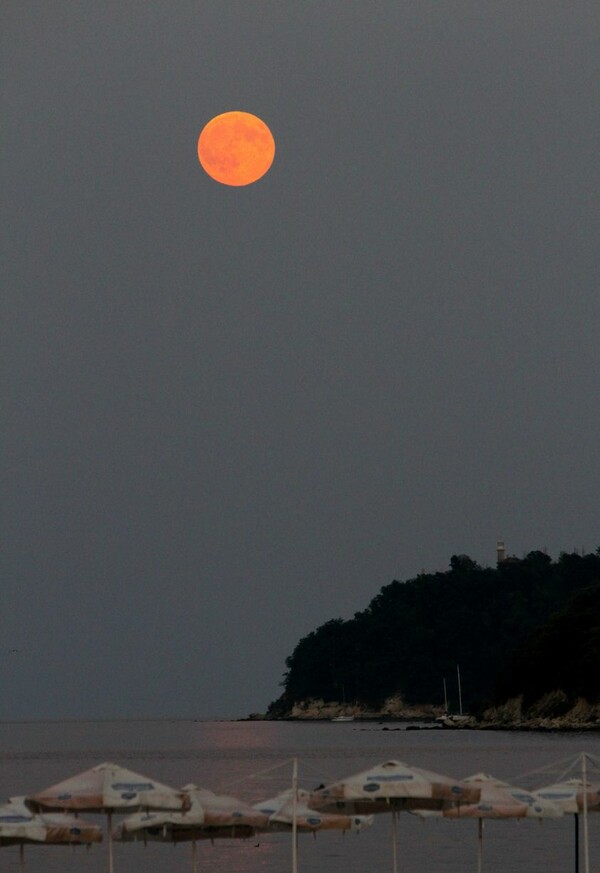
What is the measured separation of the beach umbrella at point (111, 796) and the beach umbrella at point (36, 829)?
2.11 meters

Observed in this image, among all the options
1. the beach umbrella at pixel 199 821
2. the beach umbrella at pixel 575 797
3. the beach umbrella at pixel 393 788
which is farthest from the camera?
the beach umbrella at pixel 575 797

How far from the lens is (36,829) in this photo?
36.5 m

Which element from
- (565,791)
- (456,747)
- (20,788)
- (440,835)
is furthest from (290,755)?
(565,791)

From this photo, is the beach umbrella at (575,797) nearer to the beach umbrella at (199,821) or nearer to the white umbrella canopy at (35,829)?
the beach umbrella at (199,821)

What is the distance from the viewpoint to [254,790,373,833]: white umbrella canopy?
3688cm

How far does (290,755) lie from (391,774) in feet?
460

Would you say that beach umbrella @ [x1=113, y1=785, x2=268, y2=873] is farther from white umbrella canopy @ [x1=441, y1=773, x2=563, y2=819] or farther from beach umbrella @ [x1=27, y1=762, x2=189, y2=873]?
white umbrella canopy @ [x1=441, y1=773, x2=563, y2=819]

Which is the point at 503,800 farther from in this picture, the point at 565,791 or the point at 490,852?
the point at 490,852

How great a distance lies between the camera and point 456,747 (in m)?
170

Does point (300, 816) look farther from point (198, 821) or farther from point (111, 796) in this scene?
point (111, 796)

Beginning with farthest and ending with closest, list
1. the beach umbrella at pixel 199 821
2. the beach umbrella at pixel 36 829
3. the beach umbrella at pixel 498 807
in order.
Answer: the beach umbrella at pixel 498 807 → the beach umbrella at pixel 36 829 → the beach umbrella at pixel 199 821

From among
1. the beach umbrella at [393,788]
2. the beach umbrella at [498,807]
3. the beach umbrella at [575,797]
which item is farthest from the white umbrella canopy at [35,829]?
the beach umbrella at [575,797]

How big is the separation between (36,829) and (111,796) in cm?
332

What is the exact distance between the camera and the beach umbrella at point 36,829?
3641 centimetres
